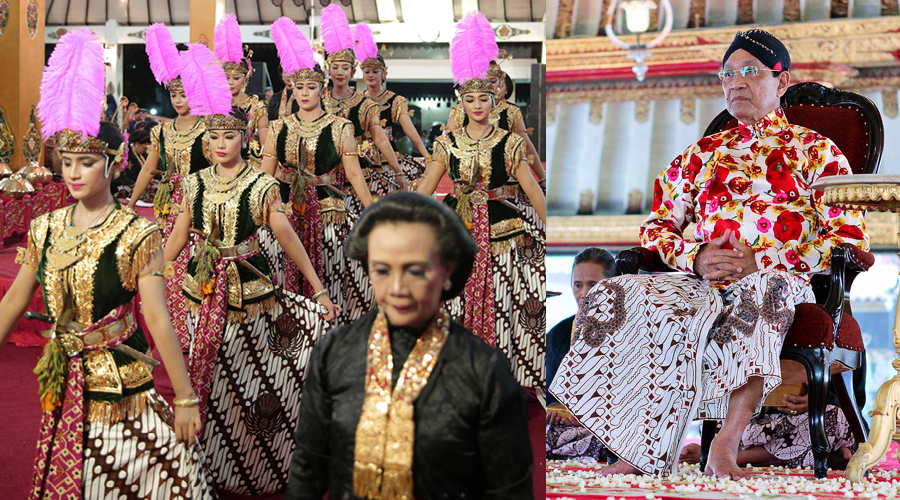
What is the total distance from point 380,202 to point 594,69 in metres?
2.51

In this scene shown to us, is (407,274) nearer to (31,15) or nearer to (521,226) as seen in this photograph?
(521,226)

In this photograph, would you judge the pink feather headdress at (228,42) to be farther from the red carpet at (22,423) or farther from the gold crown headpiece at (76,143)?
the gold crown headpiece at (76,143)

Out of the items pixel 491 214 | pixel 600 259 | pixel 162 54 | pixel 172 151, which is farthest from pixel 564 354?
pixel 162 54

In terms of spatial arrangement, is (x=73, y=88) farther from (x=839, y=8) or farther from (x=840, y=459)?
(x=839, y=8)

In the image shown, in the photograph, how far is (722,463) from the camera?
2.68m

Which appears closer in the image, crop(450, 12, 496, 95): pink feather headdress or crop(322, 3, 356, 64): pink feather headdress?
crop(450, 12, 496, 95): pink feather headdress

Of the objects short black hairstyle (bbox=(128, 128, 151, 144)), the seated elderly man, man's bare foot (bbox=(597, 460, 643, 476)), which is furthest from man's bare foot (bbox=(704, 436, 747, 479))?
short black hairstyle (bbox=(128, 128, 151, 144))

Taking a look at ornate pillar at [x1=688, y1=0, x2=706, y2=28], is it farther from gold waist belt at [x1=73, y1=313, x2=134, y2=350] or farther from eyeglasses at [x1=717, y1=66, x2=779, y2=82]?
gold waist belt at [x1=73, y1=313, x2=134, y2=350]

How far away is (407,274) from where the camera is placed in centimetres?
145

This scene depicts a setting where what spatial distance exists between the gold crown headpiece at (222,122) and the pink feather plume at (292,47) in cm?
156

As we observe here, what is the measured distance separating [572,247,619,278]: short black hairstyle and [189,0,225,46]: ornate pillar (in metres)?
6.10

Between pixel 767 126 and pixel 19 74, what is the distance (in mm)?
7591

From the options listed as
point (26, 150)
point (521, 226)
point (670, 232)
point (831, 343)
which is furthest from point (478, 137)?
point (26, 150)

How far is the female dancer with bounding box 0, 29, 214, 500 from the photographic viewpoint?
219 cm
